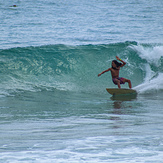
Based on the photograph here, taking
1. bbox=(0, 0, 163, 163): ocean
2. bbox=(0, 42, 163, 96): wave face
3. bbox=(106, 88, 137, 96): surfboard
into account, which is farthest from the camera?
bbox=(0, 42, 163, 96): wave face

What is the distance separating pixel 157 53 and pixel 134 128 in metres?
9.99

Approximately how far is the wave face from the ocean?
36 mm

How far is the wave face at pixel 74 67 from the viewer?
10.2 meters

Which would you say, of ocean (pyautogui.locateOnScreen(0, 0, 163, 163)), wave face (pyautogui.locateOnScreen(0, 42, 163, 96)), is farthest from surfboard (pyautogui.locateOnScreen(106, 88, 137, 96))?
wave face (pyautogui.locateOnScreen(0, 42, 163, 96))

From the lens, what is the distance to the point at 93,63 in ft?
44.3

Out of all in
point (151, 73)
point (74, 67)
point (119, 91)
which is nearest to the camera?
point (119, 91)

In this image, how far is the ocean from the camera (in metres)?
3.35

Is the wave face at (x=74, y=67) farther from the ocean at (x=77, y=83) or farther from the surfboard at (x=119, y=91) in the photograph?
the surfboard at (x=119, y=91)

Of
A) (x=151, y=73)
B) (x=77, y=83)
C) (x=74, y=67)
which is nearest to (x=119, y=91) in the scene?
(x=77, y=83)

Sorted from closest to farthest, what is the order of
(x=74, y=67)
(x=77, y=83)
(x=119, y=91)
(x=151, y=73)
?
(x=119, y=91) → (x=77, y=83) → (x=151, y=73) → (x=74, y=67)

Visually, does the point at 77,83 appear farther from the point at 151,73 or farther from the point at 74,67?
the point at 151,73

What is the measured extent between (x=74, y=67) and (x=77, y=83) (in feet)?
6.92

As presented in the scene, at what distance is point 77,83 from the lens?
1109 centimetres

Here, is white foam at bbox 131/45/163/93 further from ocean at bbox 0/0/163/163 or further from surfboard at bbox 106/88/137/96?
surfboard at bbox 106/88/137/96
